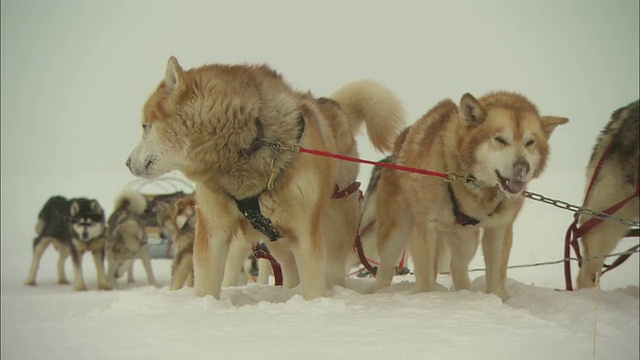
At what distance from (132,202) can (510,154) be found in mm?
5887

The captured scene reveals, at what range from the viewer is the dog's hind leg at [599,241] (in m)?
3.98

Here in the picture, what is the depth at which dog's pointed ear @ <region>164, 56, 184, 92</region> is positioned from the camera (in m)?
2.90

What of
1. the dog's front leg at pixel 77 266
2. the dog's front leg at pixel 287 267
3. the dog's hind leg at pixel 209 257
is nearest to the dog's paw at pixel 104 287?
the dog's front leg at pixel 77 266

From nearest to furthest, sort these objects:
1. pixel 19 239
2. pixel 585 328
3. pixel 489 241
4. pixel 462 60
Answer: pixel 585 328 → pixel 462 60 → pixel 489 241 → pixel 19 239

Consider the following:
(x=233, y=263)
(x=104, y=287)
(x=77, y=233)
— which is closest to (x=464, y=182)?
(x=233, y=263)

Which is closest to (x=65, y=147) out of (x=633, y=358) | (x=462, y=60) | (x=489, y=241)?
(x=462, y=60)

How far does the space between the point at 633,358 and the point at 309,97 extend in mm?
1996

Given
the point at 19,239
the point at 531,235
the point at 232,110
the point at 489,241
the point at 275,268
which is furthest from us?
the point at 531,235

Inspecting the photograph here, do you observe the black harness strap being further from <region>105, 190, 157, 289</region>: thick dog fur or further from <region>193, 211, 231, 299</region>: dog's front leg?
<region>105, 190, 157, 289</region>: thick dog fur

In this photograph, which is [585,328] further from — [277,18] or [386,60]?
[277,18]

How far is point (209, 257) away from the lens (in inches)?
128

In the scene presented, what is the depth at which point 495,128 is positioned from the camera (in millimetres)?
3113

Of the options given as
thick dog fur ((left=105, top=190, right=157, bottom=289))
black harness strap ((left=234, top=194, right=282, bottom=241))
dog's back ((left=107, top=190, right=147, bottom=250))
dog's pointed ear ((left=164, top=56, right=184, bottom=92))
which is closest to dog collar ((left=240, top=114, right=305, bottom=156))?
black harness strap ((left=234, top=194, right=282, bottom=241))

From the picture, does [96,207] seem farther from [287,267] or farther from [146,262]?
[287,267]
